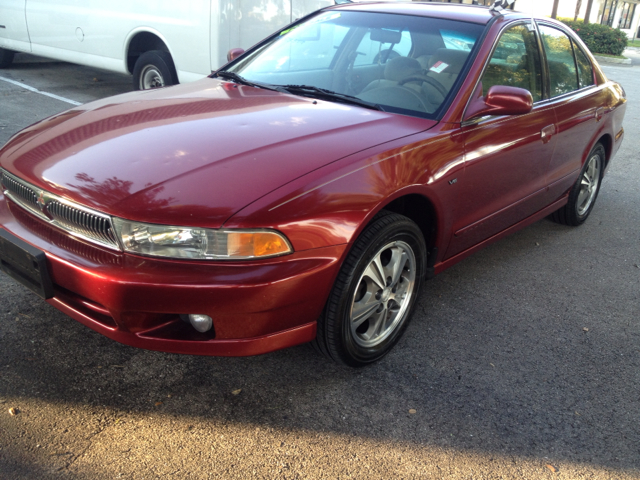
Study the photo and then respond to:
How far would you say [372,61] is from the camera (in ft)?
11.1

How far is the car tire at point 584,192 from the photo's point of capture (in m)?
4.56

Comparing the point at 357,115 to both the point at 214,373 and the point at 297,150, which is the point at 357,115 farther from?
the point at 214,373

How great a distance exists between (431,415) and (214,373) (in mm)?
941

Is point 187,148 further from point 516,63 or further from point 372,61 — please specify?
point 516,63

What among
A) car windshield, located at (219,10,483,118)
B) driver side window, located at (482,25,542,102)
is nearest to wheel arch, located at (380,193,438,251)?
car windshield, located at (219,10,483,118)

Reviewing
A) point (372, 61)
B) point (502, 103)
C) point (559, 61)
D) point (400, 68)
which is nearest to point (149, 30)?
point (372, 61)

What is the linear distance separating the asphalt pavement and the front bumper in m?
0.32

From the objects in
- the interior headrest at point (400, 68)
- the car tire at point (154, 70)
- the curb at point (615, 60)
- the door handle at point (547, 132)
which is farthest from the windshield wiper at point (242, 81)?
the curb at point (615, 60)

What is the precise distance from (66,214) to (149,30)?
16.7 ft

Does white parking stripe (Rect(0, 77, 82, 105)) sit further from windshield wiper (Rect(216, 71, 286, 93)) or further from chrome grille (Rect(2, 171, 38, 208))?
chrome grille (Rect(2, 171, 38, 208))

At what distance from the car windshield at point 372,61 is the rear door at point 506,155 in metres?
0.22

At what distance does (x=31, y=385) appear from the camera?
2465 millimetres

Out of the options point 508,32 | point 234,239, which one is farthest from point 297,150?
point 508,32

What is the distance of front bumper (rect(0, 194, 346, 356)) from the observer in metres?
2.10
